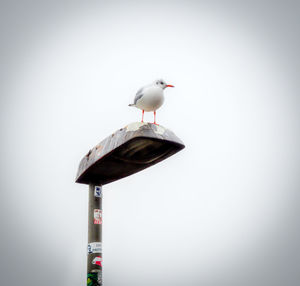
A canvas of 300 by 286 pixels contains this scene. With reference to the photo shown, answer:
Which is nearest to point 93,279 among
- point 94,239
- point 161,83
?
point 94,239

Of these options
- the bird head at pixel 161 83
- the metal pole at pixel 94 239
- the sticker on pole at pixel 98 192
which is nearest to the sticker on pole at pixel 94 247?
the metal pole at pixel 94 239

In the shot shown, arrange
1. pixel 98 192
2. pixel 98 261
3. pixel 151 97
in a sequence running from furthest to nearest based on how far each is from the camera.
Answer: pixel 98 192 → pixel 98 261 → pixel 151 97

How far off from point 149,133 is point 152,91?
0.34m

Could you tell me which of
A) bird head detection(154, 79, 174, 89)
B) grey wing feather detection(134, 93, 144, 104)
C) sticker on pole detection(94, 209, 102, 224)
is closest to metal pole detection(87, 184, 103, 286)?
sticker on pole detection(94, 209, 102, 224)

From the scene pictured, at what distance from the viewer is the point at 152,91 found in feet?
6.62

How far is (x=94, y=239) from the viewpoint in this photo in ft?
7.04

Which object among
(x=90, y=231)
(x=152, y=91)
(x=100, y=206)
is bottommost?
(x=90, y=231)

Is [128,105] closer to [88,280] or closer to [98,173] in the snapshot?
[98,173]

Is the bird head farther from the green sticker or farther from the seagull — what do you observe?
the green sticker

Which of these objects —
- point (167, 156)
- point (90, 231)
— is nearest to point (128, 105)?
point (167, 156)

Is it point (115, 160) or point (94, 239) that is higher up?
point (115, 160)

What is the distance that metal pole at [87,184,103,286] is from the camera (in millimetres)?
2080

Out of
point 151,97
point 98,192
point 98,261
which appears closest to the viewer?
point 151,97

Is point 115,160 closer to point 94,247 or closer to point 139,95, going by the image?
point 139,95
